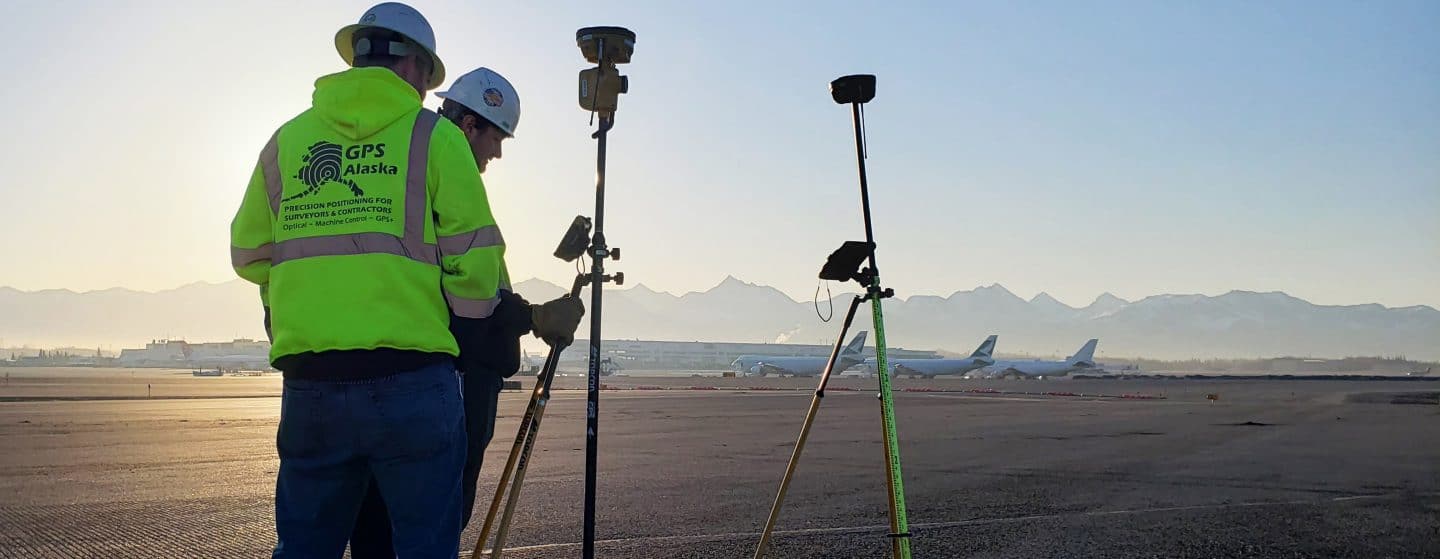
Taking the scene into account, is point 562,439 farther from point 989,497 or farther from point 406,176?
point 406,176

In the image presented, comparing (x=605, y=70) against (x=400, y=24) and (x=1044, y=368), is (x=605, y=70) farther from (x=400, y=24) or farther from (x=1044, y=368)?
(x=1044, y=368)

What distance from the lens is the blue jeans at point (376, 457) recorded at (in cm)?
271

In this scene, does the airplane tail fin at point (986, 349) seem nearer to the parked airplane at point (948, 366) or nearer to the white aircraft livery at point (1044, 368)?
the parked airplane at point (948, 366)

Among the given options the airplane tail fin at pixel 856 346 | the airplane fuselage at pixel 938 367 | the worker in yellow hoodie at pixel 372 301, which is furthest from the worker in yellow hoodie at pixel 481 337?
the airplane tail fin at pixel 856 346

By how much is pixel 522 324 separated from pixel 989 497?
20.0 ft

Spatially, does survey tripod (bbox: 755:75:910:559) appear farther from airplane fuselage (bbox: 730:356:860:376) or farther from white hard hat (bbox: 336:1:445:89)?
airplane fuselage (bbox: 730:356:860:376)

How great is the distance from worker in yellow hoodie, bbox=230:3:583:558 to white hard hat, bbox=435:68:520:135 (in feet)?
2.80

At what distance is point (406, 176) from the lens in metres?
2.76

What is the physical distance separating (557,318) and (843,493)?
5.80 meters

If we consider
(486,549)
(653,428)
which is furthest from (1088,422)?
(486,549)

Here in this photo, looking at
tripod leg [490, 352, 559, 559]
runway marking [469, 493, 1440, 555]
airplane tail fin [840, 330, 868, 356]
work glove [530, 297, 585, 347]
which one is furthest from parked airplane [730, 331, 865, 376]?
work glove [530, 297, 585, 347]

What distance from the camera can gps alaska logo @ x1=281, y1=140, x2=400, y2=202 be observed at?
9.11 ft

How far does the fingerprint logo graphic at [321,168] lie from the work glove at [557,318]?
82 centimetres

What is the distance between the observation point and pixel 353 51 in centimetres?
322
